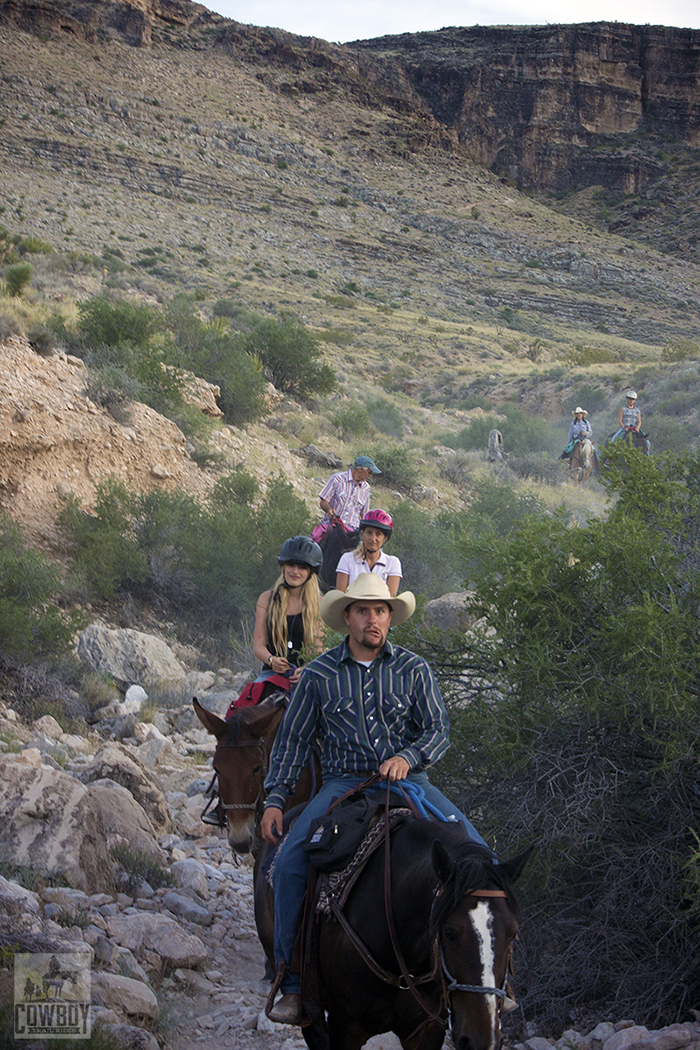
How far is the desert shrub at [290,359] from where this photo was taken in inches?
802

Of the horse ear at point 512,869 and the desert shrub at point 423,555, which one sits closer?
the horse ear at point 512,869

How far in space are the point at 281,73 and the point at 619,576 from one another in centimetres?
9053

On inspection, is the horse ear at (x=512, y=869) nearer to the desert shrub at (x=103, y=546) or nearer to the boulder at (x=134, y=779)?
the boulder at (x=134, y=779)

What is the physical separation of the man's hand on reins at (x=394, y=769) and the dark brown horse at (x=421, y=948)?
17cm

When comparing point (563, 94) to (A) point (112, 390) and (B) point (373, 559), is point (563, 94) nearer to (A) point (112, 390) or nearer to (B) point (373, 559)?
(A) point (112, 390)

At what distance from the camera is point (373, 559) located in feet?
22.1

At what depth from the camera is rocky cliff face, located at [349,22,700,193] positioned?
8900 cm

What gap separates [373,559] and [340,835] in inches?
148

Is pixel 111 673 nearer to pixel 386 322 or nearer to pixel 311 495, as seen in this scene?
pixel 311 495

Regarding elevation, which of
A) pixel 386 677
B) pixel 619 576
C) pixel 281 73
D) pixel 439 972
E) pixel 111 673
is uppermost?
pixel 281 73

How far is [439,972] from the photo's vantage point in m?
2.59

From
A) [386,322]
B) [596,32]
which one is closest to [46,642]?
[386,322]

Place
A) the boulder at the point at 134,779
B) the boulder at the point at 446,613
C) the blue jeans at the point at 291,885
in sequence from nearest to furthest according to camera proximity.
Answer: the blue jeans at the point at 291,885, the boulder at the point at 134,779, the boulder at the point at 446,613

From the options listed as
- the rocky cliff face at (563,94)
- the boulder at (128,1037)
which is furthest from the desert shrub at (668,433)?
the rocky cliff face at (563,94)
